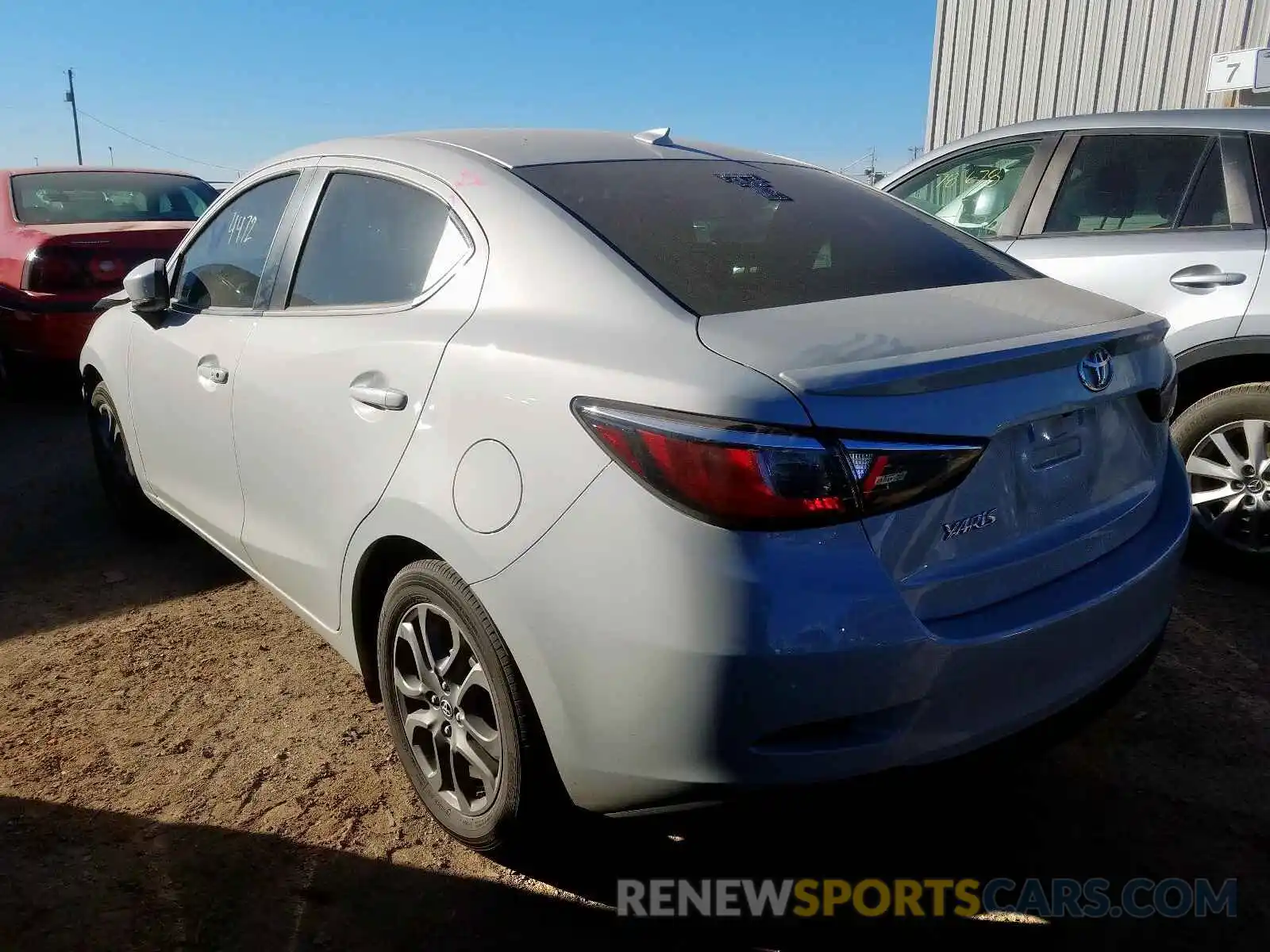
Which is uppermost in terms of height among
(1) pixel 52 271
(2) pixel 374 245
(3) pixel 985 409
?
(2) pixel 374 245

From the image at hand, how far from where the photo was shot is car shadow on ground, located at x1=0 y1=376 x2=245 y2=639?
3.78 metres

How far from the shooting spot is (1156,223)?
12.5 ft

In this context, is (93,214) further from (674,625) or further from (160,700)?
(674,625)

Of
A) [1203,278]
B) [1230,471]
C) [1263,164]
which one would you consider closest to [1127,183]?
[1263,164]

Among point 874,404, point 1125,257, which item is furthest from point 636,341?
point 1125,257

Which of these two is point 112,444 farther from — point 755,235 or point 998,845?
point 998,845

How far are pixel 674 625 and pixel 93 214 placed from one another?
7.33 m

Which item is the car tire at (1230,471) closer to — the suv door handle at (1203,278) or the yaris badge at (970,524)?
the suv door handle at (1203,278)

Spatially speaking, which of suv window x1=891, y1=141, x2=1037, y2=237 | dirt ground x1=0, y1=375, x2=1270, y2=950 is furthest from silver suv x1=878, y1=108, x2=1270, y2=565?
dirt ground x1=0, y1=375, x2=1270, y2=950

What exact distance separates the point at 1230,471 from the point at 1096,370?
2118mm

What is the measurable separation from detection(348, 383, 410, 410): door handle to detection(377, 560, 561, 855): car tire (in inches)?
14.0

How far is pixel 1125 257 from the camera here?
3760 millimetres

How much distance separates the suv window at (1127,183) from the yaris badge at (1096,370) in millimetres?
2178

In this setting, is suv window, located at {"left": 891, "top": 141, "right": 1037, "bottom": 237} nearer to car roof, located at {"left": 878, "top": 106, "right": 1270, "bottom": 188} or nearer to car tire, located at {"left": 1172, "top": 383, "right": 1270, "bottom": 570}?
car roof, located at {"left": 878, "top": 106, "right": 1270, "bottom": 188}
